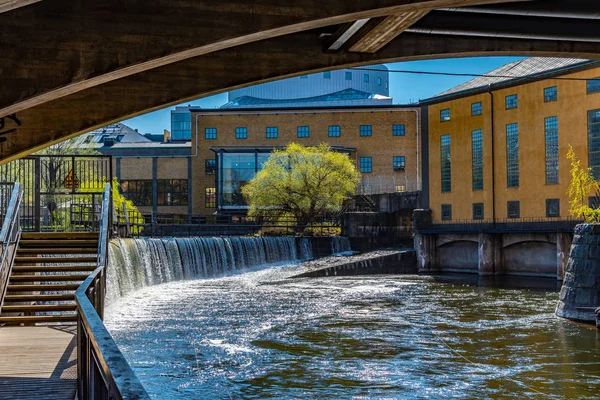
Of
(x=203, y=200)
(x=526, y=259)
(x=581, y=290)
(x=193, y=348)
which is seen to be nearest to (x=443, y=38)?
(x=193, y=348)

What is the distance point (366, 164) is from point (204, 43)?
54.1 metres

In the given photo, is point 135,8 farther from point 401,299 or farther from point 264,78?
point 401,299

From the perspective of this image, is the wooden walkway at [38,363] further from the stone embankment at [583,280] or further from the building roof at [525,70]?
the building roof at [525,70]

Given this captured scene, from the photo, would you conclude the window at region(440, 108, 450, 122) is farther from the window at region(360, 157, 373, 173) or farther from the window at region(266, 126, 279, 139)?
the window at region(266, 126, 279, 139)

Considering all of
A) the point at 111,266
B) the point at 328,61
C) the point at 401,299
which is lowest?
the point at 401,299

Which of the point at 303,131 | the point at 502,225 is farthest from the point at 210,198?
the point at 502,225

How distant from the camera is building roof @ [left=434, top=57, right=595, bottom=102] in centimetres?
3661

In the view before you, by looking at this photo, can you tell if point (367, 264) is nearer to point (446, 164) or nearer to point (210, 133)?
point (446, 164)

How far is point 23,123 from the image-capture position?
38.7 ft

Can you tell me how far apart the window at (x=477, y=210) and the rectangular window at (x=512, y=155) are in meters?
2.26

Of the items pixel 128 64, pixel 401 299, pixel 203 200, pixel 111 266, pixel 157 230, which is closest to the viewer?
pixel 128 64

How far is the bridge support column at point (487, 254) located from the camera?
38.7 m

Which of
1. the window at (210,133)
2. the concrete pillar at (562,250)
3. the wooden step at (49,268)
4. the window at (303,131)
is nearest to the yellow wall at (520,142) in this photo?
the concrete pillar at (562,250)

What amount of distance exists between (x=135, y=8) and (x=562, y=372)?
32.1 feet
